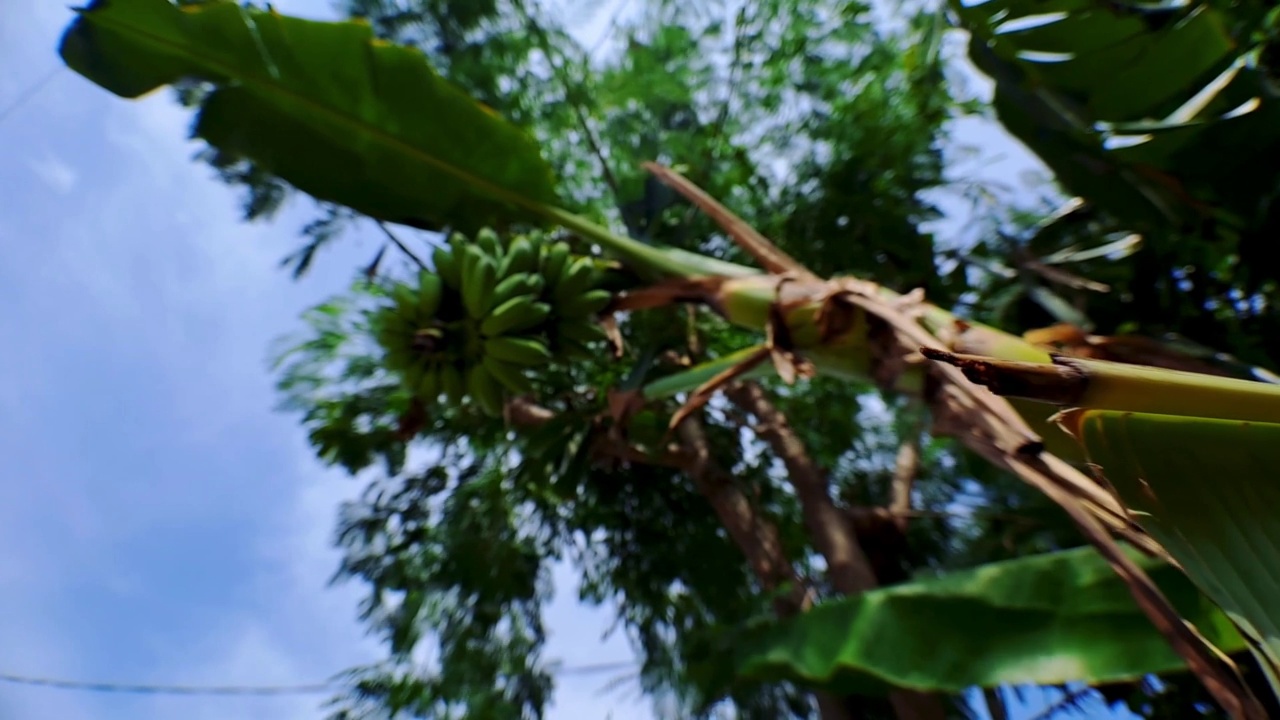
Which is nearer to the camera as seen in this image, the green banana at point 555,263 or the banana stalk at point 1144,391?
the banana stalk at point 1144,391

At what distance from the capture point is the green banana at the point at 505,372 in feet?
3.01

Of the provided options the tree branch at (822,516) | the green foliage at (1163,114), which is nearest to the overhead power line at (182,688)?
the tree branch at (822,516)

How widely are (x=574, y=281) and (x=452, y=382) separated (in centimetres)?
19

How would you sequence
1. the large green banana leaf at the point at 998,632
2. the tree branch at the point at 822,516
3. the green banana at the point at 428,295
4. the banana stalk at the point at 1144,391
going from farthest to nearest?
the tree branch at the point at 822,516, the green banana at the point at 428,295, the large green banana leaf at the point at 998,632, the banana stalk at the point at 1144,391

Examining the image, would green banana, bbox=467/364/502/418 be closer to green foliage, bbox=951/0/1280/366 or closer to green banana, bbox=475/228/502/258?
green banana, bbox=475/228/502/258

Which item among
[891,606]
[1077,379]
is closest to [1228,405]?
[1077,379]

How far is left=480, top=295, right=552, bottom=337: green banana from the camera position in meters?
0.87

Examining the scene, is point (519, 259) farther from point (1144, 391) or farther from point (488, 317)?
point (1144, 391)

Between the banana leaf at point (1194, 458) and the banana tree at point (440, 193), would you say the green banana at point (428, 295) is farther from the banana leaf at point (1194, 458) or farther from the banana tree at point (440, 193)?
the banana leaf at point (1194, 458)

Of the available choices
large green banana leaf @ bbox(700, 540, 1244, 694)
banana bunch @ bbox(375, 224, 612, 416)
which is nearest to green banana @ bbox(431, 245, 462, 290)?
banana bunch @ bbox(375, 224, 612, 416)

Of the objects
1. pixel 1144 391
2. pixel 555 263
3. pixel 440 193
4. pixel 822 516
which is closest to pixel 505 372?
pixel 555 263

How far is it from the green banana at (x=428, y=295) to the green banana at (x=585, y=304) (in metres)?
0.14

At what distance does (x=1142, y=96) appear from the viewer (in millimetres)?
1070

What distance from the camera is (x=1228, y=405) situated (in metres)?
0.31
